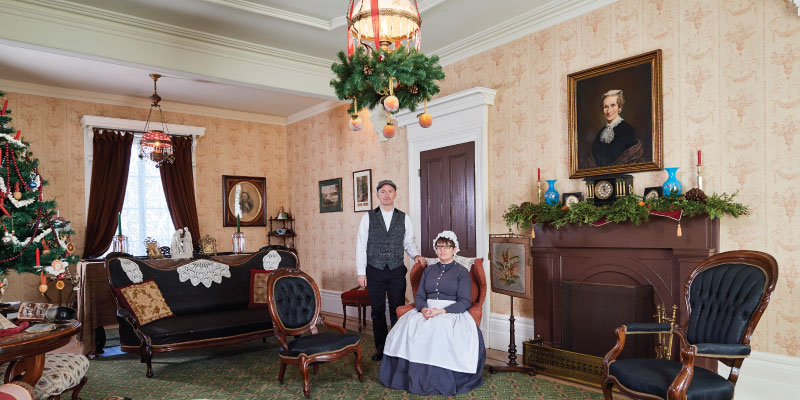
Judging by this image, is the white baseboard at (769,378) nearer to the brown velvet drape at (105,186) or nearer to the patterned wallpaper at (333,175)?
the patterned wallpaper at (333,175)

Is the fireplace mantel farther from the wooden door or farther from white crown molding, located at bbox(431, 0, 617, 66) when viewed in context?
white crown molding, located at bbox(431, 0, 617, 66)

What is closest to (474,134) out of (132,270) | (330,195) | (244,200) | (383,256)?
(383,256)

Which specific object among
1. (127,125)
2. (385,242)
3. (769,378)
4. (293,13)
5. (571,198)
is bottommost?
(769,378)

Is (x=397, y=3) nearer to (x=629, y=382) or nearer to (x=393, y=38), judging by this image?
(x=393, y=38)

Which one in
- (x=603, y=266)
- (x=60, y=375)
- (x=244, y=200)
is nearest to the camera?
(x=60, y=375)

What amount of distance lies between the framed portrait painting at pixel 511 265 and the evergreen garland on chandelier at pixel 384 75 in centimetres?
207

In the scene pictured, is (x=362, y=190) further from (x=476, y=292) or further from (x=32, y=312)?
(x=32, y=312)

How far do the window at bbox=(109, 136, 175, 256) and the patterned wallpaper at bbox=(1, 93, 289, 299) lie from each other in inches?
21.9

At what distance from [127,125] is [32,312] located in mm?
5284

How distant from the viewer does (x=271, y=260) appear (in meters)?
6.42

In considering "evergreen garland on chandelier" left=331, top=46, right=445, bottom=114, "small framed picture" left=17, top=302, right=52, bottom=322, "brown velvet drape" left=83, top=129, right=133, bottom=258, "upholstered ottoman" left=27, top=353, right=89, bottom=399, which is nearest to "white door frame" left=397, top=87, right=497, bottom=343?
Answer: "evergreen garland on chandelier" left=331, top=46, right=445, bottom=114

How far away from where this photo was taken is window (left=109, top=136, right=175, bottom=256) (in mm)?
8219

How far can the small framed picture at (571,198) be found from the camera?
15.7 feet

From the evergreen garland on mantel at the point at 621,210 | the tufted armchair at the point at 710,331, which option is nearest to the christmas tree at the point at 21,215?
the evergreen garland on mantel at the point at 621,210
